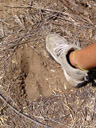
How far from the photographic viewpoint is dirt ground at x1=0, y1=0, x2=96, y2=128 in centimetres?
202

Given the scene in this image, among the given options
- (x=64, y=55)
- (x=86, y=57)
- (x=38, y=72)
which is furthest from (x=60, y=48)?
(x=86, y=57)

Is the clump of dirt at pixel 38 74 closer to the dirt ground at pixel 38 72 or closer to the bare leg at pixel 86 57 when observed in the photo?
the dirt ground at pixel 38 72

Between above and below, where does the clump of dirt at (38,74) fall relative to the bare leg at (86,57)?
below

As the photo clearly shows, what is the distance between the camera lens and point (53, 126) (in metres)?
2.04

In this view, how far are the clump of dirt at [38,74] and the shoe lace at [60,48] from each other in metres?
0.12

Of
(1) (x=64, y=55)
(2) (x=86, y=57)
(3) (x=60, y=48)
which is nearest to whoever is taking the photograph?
(2) (x=86, y=57)

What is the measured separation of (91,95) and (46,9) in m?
0.97

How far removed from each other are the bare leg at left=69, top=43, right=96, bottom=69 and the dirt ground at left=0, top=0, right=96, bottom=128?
0.34 m

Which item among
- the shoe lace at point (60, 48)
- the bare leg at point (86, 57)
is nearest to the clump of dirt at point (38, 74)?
the shoe lace at point (60, 48)

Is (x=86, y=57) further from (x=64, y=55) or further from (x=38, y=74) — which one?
(x=38, y=74)

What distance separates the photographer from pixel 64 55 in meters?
1.95

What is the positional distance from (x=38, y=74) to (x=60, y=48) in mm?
319

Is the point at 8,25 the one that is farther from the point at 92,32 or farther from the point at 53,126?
the point at 53,126

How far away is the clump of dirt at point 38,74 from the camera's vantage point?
6.86 feet
